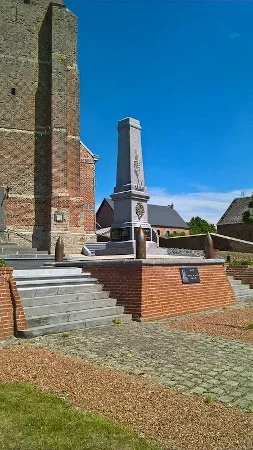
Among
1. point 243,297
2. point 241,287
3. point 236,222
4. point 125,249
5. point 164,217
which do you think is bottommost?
point 243,297

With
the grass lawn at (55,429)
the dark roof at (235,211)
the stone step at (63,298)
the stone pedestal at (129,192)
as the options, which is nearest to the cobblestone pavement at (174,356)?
the stone step at (63,298)

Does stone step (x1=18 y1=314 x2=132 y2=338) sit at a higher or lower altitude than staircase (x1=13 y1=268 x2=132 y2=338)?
lower

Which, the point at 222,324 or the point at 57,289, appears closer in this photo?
the point at 222,324

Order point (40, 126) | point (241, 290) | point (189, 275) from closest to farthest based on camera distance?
point (189, 275)
point (241, 290)
point (40, 126)

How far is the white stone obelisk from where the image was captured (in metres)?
14.0

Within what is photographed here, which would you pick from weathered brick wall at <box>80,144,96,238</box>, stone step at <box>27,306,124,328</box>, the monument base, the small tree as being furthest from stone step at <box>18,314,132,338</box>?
the small tree

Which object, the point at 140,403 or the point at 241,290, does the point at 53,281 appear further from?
the point at 241,290

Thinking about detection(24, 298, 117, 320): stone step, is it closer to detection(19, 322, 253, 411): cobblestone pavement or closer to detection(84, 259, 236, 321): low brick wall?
detection(84, 259, 236, 321): low brick wall

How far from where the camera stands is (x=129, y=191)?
45.8 feet

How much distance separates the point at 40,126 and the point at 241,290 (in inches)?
675

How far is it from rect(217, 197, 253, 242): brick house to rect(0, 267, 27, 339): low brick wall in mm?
45919

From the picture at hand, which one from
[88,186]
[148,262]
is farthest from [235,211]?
[148,262]

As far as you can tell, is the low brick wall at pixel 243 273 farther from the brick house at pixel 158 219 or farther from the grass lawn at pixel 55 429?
the brick house at pixel 158 219

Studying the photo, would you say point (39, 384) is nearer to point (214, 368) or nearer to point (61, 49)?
point (214, 368)
